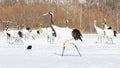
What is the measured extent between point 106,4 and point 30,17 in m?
17.3

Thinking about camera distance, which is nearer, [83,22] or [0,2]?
[83,22]

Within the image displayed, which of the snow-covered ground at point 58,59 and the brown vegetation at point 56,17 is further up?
the brown vegetation at point 56,17

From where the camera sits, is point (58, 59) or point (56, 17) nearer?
point (58, 59)

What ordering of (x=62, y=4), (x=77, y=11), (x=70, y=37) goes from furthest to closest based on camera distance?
(x=62, y=4), (x=77, y=11), (x=70, y=37)

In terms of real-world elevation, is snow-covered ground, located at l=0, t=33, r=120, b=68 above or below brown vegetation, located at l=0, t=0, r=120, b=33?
below

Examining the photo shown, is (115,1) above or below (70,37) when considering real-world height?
above

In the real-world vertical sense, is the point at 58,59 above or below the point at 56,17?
below

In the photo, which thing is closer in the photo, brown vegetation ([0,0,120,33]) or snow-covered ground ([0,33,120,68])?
snow-covered ground ([0,33,120,68])

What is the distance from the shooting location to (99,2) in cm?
6094

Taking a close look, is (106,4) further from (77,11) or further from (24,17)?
(24,17)

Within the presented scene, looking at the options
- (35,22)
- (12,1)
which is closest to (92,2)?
(12,1)

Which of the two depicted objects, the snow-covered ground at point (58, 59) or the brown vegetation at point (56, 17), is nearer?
the snow-covered ground at point (58, 59)

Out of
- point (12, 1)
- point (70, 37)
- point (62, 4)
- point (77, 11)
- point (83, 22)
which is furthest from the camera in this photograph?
point (12, 1)

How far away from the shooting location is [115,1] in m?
60.7
